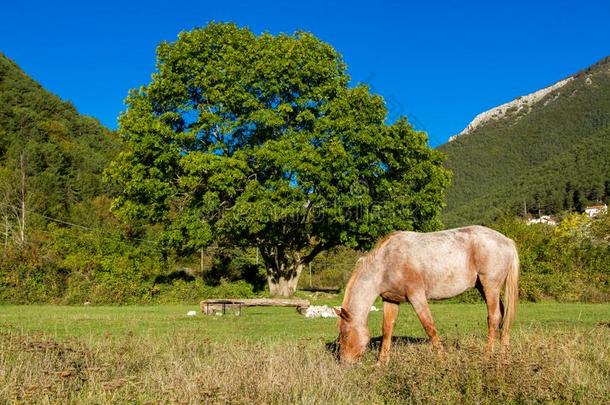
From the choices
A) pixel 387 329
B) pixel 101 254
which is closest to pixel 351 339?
pixel 387 329

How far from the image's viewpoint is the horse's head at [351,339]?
9445mm

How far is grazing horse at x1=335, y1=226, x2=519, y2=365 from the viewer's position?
31.7 feet

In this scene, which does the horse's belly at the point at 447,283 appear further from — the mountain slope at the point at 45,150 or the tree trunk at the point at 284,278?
the mountain slope at the point at 45,150

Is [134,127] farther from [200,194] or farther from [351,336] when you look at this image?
[351,336]

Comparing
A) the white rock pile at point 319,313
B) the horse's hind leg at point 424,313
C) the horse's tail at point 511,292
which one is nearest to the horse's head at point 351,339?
the horse's hind leg at point 424,313

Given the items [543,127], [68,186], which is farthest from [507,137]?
[68,186]

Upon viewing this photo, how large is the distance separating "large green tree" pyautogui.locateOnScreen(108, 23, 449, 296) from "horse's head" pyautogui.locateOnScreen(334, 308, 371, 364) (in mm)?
18676

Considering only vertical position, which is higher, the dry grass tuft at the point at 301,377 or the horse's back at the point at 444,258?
the horse's back at the point at 444,258

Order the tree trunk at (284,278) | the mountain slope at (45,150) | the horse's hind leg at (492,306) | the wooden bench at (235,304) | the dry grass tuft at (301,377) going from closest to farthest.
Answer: the dry grass tuft at (301,377) < the horse's hind leg at (492,306) < the wooden bench at (235,304) < the tree trunk at (284,278) < the mountain slope at (45,150)

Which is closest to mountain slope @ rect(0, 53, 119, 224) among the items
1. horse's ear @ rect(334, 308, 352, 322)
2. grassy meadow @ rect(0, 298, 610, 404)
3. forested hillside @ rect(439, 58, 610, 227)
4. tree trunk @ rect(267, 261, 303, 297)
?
tree trunk @ rect(267, 261, 303, 297)

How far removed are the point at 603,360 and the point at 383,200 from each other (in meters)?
22.1

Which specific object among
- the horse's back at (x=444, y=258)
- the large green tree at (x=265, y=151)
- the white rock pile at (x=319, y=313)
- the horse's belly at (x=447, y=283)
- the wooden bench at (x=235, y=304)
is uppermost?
the large green tree at (x=265, y=151)

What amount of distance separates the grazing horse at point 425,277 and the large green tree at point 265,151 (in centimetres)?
1806

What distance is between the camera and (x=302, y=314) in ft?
76.3
